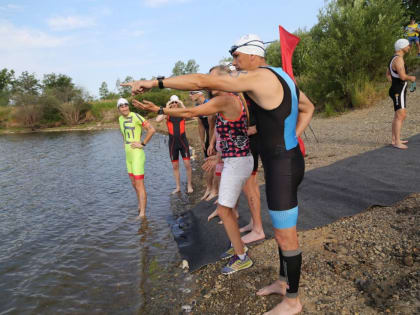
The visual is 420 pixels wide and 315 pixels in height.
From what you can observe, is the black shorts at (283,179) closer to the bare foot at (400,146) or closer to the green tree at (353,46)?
the bare foot at (400,146)

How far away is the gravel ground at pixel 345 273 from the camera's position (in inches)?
100.0

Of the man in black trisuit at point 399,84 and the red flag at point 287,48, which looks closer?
the red flag at point 287,48

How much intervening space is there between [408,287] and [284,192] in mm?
1536

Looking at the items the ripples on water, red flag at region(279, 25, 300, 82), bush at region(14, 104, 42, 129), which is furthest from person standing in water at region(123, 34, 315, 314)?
bush at region(14, 104, 42, 129)

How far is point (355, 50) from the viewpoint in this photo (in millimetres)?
14945

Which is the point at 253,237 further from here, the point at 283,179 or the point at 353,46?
the point at 353,46

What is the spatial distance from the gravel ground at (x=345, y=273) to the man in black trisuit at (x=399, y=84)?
3084 millimetres

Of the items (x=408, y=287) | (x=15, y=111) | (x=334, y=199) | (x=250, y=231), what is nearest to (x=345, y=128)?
(x=334, y=199)

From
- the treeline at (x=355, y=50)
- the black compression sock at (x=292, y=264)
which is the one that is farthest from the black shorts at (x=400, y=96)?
the treeline at (x=355, y=50)

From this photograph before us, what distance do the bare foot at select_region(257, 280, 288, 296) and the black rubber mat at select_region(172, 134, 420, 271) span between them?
101 cm

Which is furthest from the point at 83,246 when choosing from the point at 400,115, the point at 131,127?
the point at 400,115

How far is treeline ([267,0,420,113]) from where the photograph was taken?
46.9ft

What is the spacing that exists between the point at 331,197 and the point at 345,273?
191 cm

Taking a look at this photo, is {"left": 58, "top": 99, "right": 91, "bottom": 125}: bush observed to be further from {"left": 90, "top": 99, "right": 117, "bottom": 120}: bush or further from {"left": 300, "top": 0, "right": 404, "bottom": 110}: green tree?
{"left": 300, "top": 0, "right": 404, "bottom": 110}: green tree
